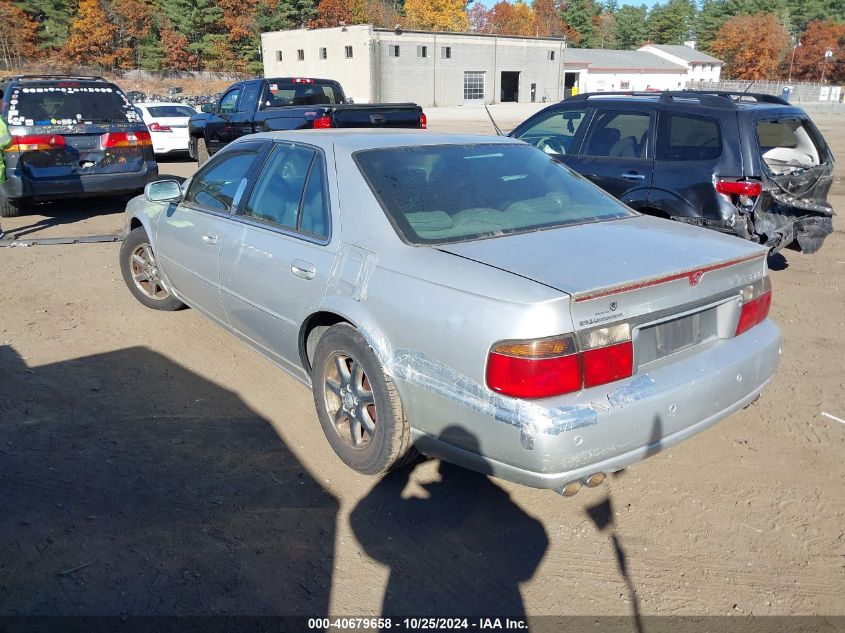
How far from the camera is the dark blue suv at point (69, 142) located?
920 cm

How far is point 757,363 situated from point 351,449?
2.02m

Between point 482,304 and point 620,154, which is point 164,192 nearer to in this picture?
point 482,304

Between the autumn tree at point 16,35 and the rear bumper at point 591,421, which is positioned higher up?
the autumn tree at point 16,35

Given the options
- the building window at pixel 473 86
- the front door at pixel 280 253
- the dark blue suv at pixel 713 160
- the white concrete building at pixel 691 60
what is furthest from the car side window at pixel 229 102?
the white concrete building at pixel 691 60

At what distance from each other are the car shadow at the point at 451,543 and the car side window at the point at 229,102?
38.0 feet

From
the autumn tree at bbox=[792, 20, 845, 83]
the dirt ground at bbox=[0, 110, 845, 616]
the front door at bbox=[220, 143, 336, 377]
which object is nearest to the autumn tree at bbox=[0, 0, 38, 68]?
the dirt ground at bbox=[0, 110, 845, 616]

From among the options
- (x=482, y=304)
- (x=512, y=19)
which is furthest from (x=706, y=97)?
(x=512, y=19)

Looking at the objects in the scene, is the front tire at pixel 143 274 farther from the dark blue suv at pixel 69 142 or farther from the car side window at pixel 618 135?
the dark blue suv at pixel 69 142

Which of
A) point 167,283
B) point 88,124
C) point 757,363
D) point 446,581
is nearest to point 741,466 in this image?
point 757,363

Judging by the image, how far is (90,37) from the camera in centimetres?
7181

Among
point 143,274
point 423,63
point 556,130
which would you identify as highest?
point 423,63

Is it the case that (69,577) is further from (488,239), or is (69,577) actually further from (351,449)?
(488,239)

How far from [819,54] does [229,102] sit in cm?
9054

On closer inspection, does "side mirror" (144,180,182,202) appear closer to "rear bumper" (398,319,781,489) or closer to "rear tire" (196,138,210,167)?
"rear bumper" (398,319,781,489)
